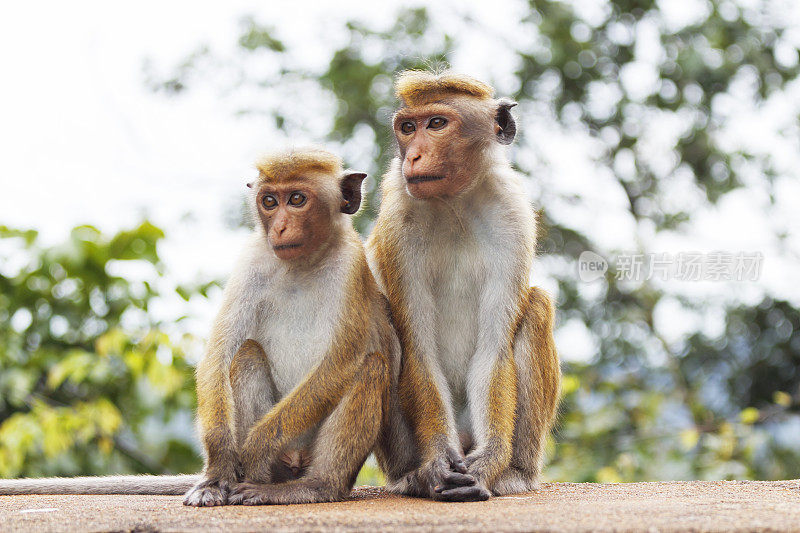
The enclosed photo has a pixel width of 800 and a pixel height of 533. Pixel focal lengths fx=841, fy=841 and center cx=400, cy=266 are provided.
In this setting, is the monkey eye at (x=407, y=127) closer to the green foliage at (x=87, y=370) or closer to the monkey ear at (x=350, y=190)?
the monkey ear at (x=350, y=190)

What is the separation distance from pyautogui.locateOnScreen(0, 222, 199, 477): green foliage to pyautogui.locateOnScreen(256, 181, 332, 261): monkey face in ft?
11.1

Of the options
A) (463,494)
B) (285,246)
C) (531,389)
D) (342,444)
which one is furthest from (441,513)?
(285,246)

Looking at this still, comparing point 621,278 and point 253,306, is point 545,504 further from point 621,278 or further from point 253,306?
point 621,278

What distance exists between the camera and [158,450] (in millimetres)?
7930

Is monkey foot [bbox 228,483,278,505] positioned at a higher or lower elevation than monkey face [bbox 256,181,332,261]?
lower

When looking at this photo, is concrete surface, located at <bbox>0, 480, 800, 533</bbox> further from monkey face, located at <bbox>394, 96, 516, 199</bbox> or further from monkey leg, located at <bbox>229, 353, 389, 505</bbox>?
monkey face, located at <bbox>394, 96, 516, 199</bbox>

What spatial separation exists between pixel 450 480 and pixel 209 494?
1154 millimetres

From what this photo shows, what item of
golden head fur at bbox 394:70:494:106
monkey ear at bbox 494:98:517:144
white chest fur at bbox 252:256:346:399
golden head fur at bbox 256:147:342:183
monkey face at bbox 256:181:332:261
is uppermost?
golden head fur at bbox 394:70:494:106

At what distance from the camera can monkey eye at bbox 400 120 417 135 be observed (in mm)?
4617

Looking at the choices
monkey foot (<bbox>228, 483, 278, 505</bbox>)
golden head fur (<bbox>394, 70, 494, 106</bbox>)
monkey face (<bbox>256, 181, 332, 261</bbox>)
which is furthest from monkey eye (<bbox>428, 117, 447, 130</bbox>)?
monkey foot (<bbox>228, 483, 278, 505</bbox>)

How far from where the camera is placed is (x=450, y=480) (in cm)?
412

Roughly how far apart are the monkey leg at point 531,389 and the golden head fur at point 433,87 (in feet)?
3.95

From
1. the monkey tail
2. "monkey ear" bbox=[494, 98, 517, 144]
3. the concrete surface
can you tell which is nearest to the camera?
the concrete surface

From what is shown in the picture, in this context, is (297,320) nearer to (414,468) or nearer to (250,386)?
(250,386)
